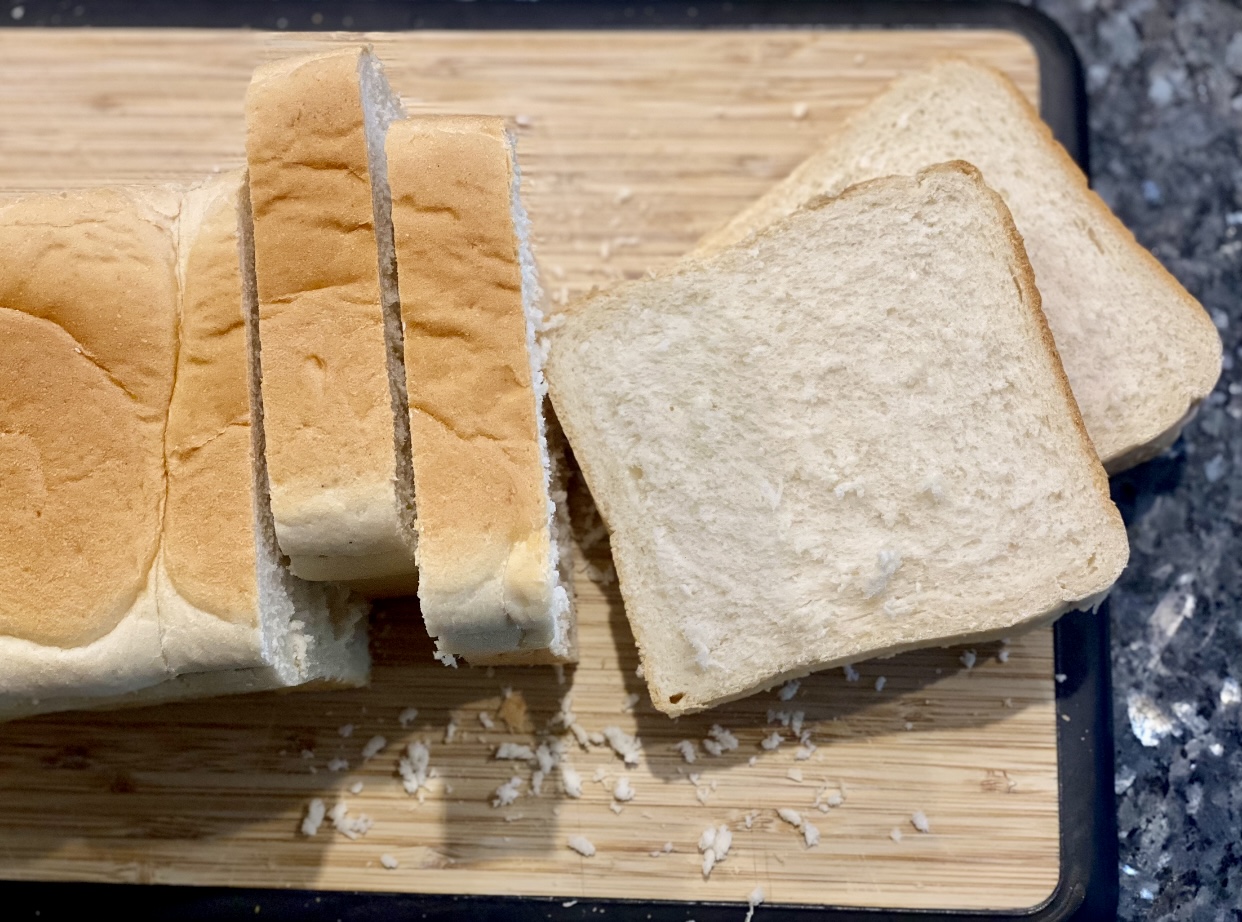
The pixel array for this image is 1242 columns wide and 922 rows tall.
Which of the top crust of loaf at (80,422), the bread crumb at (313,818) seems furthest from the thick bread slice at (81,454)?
the bread crumb at (313,818)

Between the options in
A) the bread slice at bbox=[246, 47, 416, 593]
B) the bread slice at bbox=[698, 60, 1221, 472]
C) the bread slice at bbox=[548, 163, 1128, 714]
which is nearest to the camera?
the bread slice at bbox=[246, 47, 416, 593]

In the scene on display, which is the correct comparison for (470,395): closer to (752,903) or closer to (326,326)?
(326,326)

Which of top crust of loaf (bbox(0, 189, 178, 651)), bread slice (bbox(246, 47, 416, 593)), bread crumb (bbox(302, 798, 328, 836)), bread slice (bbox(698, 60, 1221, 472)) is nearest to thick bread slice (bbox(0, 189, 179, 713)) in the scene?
top crust of loaf (bbox(0, 189, 178, 651))

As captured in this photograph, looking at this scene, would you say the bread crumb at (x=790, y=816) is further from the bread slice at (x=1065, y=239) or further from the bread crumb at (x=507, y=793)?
the bread slice at (x=1065, y=239)

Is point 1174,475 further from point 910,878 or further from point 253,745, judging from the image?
point 253,745

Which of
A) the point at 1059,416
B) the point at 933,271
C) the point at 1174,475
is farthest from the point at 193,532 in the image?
the point at 1174,475

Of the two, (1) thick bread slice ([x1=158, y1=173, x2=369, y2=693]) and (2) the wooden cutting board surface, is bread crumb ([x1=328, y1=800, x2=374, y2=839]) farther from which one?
(1) thick bread slice ([x1=158, y1=173, x2=369, y2=693])

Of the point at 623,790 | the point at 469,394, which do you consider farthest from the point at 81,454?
the point at 623,790
